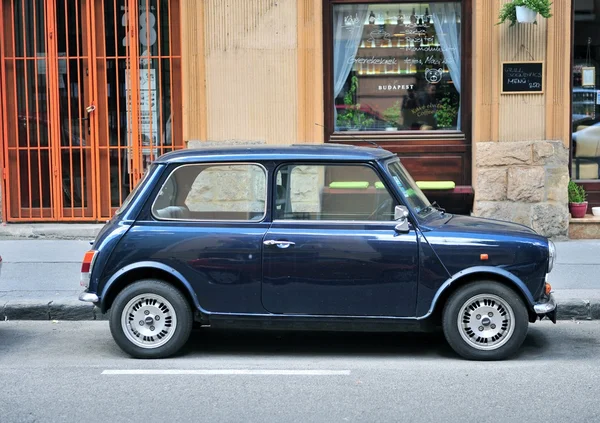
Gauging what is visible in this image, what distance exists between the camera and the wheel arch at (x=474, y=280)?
6617 millimetres

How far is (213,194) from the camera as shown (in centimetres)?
695

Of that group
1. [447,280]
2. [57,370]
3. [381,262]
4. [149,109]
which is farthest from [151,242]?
[149,109]

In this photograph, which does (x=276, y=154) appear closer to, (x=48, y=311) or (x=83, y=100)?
(x=48, y=311)

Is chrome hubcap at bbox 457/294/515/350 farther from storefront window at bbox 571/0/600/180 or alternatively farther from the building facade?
storefront window at bbox 571/0/600/180

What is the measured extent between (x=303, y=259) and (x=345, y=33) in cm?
617

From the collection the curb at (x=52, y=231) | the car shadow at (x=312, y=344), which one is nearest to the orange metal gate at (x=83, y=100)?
the curb at (x=52, y=231)

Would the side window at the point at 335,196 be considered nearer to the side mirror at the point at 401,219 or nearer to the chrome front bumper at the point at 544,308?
the side mirror at the point at 401,219

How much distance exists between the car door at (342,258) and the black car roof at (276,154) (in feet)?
0.71

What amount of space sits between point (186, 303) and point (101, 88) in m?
6.04

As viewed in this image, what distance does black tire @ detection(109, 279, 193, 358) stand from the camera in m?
6.80

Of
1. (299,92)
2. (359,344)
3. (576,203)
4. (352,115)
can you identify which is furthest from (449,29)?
(359,344)

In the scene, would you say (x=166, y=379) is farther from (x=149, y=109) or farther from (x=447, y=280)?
(x=149, y=109)

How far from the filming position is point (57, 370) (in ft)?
21.8

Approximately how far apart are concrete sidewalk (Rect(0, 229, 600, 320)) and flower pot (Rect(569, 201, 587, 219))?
1.25 ft
